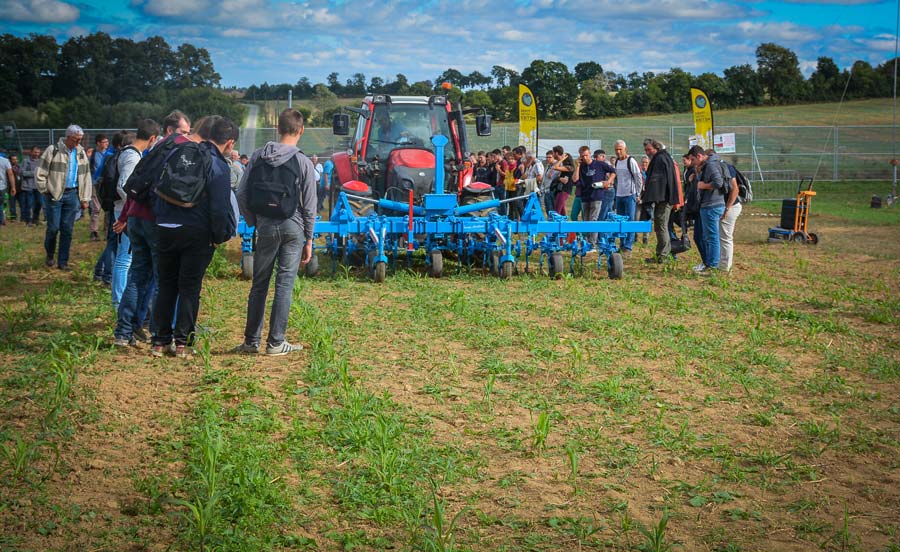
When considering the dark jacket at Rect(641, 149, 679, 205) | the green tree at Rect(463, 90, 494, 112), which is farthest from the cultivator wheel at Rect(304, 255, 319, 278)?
the green tree at Rect(463, 90, 494, 112)

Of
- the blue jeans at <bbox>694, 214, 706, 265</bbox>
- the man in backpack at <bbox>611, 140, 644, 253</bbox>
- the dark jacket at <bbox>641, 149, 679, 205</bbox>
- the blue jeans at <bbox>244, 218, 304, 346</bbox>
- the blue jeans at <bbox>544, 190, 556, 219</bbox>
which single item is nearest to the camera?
the blue jeans at <bbox>244, 218, 304, 346</bbox>

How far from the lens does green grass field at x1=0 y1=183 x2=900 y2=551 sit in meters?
4.21

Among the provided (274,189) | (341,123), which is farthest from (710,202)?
(274,189)

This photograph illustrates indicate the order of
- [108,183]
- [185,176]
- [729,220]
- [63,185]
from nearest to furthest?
1. [185,176]
2. [108,183]
3. [63,185]
4. [729,220]

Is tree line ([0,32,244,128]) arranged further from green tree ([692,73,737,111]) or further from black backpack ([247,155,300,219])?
black backpack ([247,155,300,219])

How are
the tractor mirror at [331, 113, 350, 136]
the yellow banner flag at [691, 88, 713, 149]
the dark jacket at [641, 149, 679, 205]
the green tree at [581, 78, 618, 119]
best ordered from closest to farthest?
the tractor mirror at [331, 113, 350, 136], the dark jacket at [641, 149, 679, 205], the yellow banner flag at [691, 88, 713, 149], the green tree at [581, 78, 618, 119]

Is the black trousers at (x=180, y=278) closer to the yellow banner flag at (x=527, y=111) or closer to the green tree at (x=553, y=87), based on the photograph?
the yellow banner flag at (x=527, y=111)

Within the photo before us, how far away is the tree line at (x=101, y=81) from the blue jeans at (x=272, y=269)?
3605cm

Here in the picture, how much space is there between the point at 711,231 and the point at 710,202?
1.34 feet

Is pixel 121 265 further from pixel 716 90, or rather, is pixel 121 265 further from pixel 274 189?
pixel 716 90

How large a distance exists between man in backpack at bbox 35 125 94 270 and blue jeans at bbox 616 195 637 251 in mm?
8279

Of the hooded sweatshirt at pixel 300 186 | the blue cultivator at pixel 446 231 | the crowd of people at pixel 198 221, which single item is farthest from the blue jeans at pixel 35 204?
the hooded sweatshirt at pixel 300 186

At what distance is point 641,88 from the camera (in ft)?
184

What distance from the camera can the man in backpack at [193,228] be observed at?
666cm
